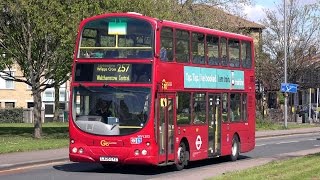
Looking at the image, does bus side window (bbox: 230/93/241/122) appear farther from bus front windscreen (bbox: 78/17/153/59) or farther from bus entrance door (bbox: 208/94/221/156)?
bus front windscreen (bbox: 78/17/153/59)

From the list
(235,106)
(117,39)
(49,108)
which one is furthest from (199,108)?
(49,108)

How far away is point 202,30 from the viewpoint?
21.1 meters

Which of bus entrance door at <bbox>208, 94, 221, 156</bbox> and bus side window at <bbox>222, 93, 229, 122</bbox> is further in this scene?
bus side window at <bbox>222, 93, 229, 122</bbox>

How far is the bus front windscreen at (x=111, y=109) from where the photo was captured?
1792 cm

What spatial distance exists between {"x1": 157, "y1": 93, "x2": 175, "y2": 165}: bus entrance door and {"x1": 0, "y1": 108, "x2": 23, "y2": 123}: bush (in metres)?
43.8

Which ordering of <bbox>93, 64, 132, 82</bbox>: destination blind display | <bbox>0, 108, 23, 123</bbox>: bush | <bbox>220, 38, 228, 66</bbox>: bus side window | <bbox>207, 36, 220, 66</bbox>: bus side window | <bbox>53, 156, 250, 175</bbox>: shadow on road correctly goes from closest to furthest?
<bbox>93, 64, 132, 82</bbox>: destination blind display
<bbox>53, 156, 250, 175</bbox>: shadow on road
<bbox>207, 36, 220, 66</bbox>: bus side window
<bbox>220, 38, 228, 66</bbox>: bus side window
<bbox>0, 108, 23, 123</bbox>: bush

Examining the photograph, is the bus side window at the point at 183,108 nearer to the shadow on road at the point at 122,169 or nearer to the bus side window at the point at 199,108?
the bus side window at the point at 199,108

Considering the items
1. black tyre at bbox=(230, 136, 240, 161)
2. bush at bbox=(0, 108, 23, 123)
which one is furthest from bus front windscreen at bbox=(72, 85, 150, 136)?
bush at bbox=(0, 108, 23, 123)

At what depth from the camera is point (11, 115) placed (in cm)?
6150

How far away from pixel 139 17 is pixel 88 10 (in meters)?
12.3

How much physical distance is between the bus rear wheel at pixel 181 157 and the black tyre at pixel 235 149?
3818 mm

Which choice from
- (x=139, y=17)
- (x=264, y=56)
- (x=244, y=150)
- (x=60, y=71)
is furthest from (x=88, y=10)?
(x=264, y=56)

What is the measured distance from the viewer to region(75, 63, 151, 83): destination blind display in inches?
709

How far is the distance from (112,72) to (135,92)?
820mm
